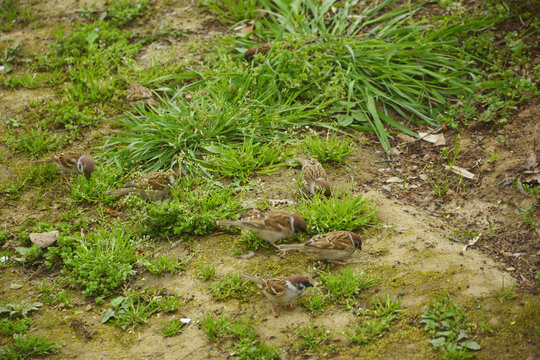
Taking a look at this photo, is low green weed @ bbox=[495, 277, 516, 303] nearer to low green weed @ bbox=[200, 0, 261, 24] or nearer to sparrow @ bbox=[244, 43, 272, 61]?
sparrow @ bbox=[244, 43, 272, 61]

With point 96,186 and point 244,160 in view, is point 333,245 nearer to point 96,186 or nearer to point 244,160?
point 244,160

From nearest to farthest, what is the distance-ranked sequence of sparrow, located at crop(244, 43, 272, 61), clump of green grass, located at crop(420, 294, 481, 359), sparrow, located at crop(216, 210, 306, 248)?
clump of green grass, located at crop(420, 294, 481, 359) < sparrow, located at crop(216, 210, 306, 248) < sparrow, located at crop(244, 43, 272, 61)

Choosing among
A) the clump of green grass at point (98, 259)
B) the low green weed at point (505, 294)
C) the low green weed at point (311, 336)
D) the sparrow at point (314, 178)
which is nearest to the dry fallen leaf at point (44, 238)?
the clump of green grass at point (98, 259)

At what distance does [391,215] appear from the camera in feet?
20.0

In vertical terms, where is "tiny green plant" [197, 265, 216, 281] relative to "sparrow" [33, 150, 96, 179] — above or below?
below

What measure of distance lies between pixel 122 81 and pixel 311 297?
5.40m

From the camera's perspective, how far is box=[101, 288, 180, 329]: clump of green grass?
5203 mm

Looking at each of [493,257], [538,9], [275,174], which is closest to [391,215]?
[493,257]

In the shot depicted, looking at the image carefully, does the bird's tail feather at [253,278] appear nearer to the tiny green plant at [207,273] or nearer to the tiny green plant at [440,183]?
the tiny green plant at [207,273]

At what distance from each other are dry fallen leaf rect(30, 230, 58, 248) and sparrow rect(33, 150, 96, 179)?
1.06 metres

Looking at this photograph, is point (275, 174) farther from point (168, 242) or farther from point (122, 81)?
point (122, 81)

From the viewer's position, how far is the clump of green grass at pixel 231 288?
5.33 meters

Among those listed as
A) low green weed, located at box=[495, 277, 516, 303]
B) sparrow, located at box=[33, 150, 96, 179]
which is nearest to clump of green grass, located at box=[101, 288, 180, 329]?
sparrow, located at box=[33, 150, 96, 179]

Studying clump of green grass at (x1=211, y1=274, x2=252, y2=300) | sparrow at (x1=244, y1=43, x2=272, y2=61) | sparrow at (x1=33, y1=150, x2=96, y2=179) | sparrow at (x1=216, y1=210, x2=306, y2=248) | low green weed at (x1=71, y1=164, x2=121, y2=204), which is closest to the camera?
clump of green grass at (x1=211, y1=274, x2=252, y2=300)
